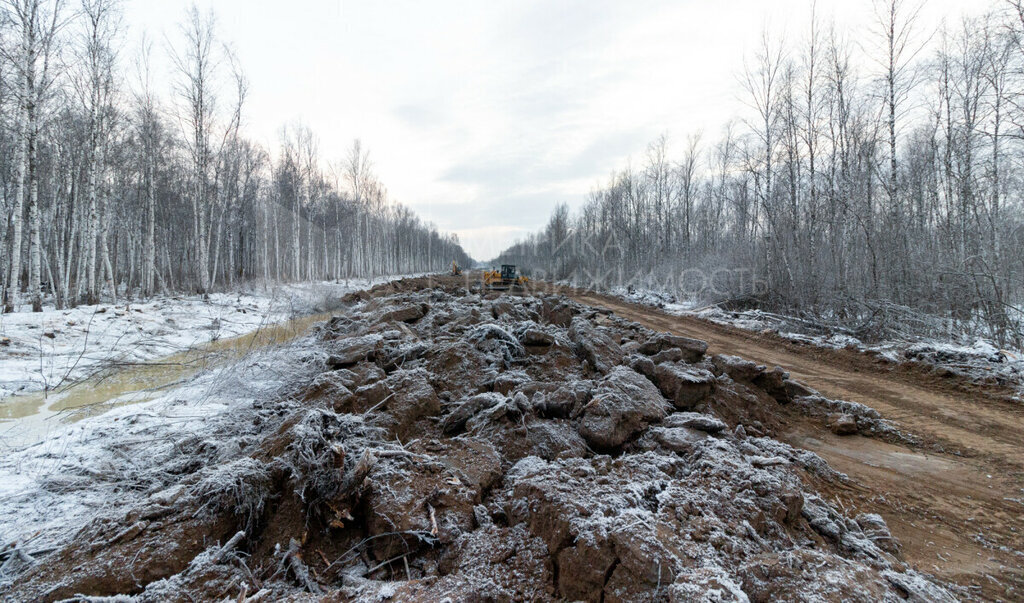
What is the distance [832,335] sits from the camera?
34.4ft

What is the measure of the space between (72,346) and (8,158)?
1748cm

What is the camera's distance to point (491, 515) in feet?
9.22

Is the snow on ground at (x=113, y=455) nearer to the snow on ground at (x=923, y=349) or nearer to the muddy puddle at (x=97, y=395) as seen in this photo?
the muddy puddle at (x=97, y=395)

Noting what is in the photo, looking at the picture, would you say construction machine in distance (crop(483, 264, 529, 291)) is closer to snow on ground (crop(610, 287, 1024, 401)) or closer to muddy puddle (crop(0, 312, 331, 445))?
snow on ground (crop(610, 287, 1024, 401))

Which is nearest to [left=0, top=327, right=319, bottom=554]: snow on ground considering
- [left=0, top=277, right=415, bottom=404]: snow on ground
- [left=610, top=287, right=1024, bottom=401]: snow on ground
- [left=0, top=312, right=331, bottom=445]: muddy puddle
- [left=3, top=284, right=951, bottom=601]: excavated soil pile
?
[left=3, top=284, right=951, bottom=601]: excavated soil pile

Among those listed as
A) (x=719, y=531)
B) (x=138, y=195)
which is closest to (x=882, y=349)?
(x=719, y=531)

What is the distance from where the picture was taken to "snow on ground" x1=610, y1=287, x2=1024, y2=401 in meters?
6.45

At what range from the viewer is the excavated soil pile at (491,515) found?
2.08 m

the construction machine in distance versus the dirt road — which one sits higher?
the construction machine in distance

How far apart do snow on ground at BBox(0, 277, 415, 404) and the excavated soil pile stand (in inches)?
218

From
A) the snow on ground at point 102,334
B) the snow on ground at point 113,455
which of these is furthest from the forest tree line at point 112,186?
the snow on ground at point 113,455

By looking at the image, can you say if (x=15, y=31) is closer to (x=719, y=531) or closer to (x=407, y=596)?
(x=407, y=596)

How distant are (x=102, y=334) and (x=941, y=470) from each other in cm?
1719

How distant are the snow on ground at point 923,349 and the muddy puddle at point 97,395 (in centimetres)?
1258
